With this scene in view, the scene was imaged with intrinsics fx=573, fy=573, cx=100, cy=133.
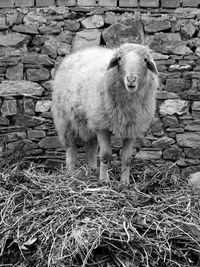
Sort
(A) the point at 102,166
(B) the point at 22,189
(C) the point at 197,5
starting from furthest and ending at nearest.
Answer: (C) the point at 197,5 → (A) the point at 102,166 → (B) the point at 22,189

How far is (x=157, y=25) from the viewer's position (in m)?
6.85

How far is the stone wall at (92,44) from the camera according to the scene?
685cm

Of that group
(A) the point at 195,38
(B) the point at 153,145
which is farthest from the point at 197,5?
(B) the point at 153,145

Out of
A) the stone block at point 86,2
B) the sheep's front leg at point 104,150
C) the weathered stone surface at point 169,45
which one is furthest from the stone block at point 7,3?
the sheep's front leg at point 104,150

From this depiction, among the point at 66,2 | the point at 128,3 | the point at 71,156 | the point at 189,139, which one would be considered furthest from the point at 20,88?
the point at 189,139

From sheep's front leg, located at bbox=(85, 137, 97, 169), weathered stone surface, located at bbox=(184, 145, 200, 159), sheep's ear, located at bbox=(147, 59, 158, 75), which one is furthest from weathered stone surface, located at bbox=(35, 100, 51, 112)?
sheep's ear, located at bbox=(147, 59, 158, 75)

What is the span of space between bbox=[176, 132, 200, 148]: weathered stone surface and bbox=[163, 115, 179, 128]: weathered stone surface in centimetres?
15

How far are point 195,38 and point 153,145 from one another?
1381mm

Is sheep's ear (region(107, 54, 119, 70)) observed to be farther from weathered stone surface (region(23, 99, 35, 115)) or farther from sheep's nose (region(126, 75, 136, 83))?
weathered stone surface (region(23, 99, 35, 115))

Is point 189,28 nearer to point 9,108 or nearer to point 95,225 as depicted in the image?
point 9,108

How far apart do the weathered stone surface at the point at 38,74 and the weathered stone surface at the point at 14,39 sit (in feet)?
1.14

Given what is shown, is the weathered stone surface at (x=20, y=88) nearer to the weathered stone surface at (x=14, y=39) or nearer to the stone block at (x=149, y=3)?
the weathered stone surface at (x=14, y=39)

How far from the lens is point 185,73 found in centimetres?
686

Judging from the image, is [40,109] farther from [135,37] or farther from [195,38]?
[195,38]
